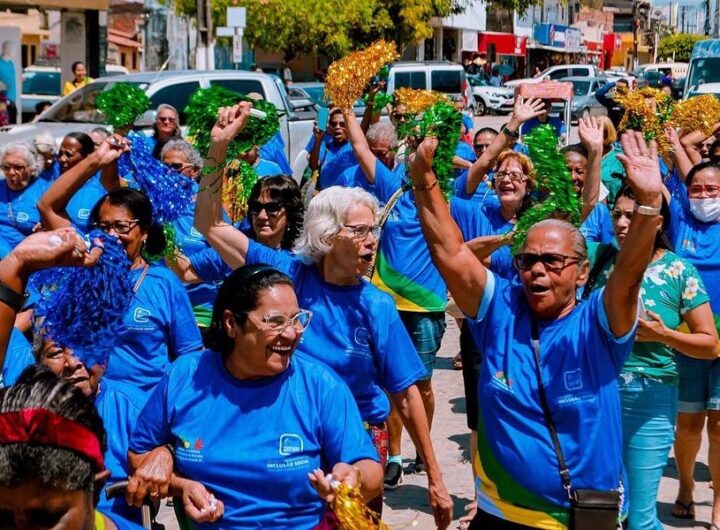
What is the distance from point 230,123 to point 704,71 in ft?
67.6

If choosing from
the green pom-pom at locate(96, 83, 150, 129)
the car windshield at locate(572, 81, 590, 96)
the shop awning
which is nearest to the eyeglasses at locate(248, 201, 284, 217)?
the green pom-pom at locate(96, 83, 150, 129)

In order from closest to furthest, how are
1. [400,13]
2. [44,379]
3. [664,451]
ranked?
[44,379], [664,451], [400,13]

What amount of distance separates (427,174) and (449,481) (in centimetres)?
351

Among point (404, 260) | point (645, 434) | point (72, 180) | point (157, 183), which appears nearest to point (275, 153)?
point (404, 260)

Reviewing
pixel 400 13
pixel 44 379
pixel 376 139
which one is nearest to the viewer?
pixel 44 379

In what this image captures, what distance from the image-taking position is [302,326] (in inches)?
167

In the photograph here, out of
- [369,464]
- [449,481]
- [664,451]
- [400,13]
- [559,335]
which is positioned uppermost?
[400,13]

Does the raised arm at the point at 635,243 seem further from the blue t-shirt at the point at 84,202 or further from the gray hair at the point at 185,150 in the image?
the gray hair at the point at 185,150

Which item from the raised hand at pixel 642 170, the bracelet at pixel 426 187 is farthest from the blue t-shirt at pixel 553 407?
the bracelet at pixel 426 187

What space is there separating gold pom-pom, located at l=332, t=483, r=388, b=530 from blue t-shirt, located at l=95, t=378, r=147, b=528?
0.84 meters

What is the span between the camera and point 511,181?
23.6ft

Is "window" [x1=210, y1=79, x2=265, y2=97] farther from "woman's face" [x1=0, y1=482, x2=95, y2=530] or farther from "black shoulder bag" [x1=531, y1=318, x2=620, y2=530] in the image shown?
"woman's face" [x1=0, y1=482, x2=95, y2=530]

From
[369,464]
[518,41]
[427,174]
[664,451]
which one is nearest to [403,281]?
[664,451]

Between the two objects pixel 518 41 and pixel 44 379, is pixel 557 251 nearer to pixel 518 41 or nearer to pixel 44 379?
pixel 44 379
